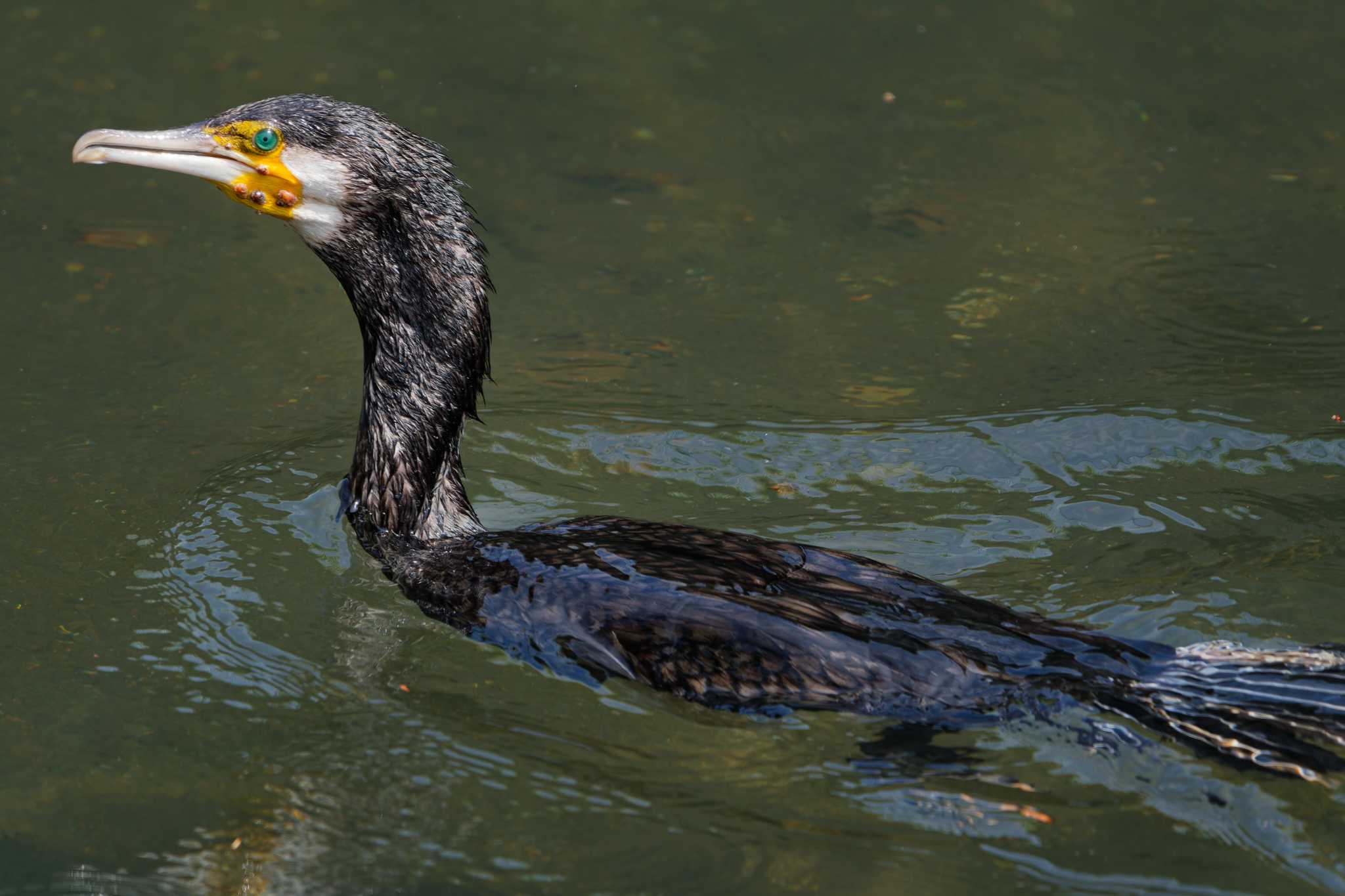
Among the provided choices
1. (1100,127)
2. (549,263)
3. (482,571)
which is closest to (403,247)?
(482,571)

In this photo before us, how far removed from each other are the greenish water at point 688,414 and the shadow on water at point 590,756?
0.02m

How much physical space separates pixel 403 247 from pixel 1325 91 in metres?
7.11

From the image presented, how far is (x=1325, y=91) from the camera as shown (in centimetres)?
994

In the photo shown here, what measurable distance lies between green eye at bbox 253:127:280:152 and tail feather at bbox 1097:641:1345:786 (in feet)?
10.8

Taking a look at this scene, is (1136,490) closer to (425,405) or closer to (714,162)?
(425,405)

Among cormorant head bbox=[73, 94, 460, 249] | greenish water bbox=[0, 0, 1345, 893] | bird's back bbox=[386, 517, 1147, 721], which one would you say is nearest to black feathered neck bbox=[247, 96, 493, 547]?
cormorant head bbox=[73, 94, 460, 249]

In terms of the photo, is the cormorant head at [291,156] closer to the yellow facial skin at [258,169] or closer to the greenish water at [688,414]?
the yellow facial skin at [258,169]

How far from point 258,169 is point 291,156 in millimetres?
123

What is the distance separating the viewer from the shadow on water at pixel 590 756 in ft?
13.9

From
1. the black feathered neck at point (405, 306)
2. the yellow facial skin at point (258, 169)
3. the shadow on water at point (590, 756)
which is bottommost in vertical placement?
the shadow on water at point (590, 756)

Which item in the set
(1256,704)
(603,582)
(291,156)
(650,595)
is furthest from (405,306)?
(1256,704)

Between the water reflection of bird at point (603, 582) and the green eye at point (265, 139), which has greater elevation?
the green eye at point (265, 139)

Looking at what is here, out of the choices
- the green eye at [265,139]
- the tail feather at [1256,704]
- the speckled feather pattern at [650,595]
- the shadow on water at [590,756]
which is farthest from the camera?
the green eye at [265,139]

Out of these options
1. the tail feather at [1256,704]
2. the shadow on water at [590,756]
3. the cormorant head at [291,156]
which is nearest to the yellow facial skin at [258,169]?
the cormorant head at [291,156]
